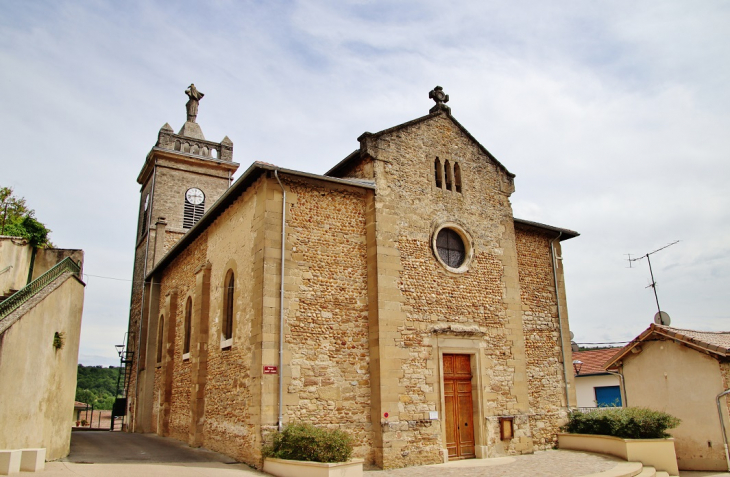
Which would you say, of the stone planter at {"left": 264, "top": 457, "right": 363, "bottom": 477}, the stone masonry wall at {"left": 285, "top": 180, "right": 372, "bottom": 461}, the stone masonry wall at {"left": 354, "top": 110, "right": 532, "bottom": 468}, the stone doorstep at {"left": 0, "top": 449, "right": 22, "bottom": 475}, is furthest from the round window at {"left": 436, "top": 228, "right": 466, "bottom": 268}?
the stone doorstep at {"left": 0, "top": 449, "right": 22, "bottom": 475}

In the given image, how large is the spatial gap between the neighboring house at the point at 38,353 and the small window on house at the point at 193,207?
39.7ft

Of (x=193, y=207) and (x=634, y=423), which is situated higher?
(x=193, y=207)

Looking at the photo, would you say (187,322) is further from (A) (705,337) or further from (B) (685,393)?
(A) (705,337)

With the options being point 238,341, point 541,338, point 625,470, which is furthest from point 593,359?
point 238,341

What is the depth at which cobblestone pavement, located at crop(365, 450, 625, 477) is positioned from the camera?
11039 mm

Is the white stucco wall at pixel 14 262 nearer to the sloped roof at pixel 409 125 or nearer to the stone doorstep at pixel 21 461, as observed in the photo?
the stone doorstep at pixel 21 461

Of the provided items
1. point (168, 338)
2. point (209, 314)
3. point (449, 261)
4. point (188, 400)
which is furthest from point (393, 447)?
point (168, 338)

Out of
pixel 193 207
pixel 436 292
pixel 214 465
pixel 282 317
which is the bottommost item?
pixel 214 465

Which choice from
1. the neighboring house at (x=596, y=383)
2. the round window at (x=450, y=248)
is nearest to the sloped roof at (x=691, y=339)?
the neighboring house at (x=596, y=383)

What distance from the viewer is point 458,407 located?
13.5 metres

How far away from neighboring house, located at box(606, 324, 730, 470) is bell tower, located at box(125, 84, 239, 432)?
19137 millimetres

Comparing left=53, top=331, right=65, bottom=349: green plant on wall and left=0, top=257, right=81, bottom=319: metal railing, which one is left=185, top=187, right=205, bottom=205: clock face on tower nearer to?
left=0, top=257, right=81, bottom=319: metal railing

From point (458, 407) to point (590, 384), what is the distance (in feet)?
47.0

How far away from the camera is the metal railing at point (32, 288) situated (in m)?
10.8
